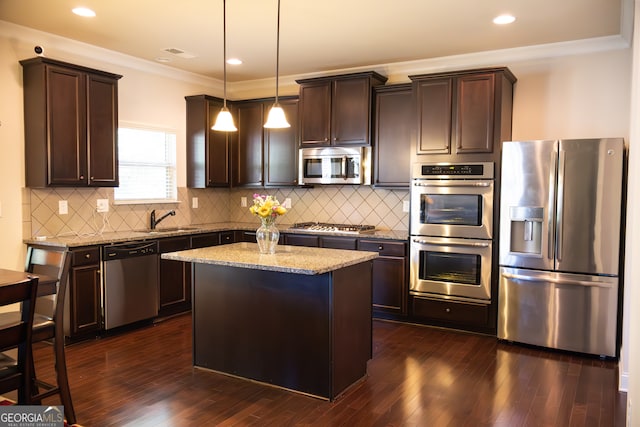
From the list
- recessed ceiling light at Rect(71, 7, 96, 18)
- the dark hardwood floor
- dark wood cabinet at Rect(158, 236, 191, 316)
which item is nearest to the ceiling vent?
recessed ceiling light at Rect(71, 7, 96, 18)

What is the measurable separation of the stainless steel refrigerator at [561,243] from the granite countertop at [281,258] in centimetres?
166

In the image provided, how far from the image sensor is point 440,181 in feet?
15.8

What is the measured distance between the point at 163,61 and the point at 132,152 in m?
1.06

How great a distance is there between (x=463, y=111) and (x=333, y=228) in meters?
1.92

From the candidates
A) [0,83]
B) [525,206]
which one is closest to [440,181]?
[525,206]

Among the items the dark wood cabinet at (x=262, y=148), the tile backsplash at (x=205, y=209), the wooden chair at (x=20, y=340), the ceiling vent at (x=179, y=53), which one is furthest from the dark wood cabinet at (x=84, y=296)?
the dark wood cabinet at (x=262, y=148)

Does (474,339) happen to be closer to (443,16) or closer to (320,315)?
(320,315)

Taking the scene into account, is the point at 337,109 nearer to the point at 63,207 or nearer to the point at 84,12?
the point at 84,12

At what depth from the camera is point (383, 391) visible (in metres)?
3.39

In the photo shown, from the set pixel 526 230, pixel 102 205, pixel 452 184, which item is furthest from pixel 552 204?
pixel 102 205

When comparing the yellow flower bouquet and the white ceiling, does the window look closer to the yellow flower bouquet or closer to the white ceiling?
the white ceiling

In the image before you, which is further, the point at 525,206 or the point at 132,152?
the point at 132,152

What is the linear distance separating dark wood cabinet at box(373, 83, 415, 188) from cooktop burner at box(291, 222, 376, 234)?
0.53m

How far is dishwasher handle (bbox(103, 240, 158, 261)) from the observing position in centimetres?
452
